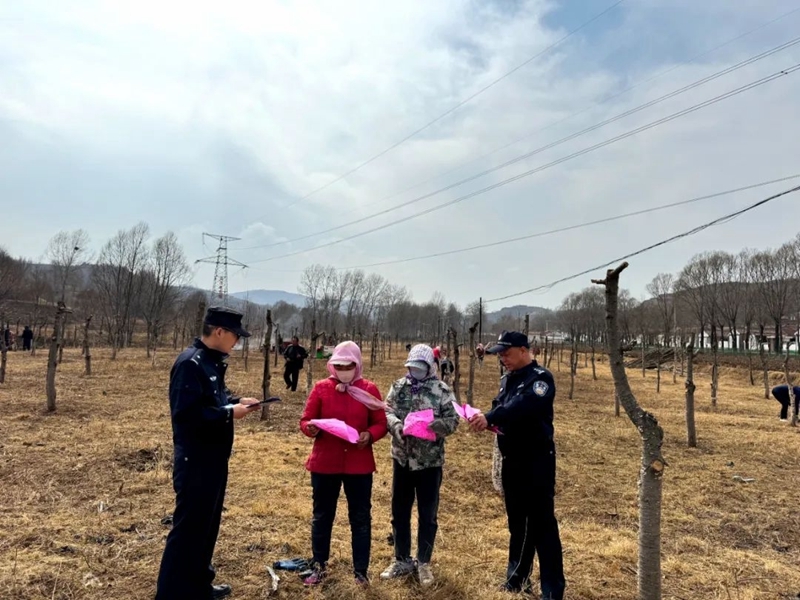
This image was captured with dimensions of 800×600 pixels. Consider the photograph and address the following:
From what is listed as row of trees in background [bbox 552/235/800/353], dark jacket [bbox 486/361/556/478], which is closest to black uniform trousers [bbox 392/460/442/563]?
dark jacket [bbox 486/361/556/478]

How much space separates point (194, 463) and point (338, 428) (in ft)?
2.88

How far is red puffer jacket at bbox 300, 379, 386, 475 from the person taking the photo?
10.9 ft

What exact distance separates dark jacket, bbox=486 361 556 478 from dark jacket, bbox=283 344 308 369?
11404 millimetres

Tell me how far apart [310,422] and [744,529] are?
200 inches

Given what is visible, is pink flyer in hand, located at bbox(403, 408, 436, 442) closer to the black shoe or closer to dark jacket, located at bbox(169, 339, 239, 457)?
dark jacket, located at bbox(169, 339, 239, 457)

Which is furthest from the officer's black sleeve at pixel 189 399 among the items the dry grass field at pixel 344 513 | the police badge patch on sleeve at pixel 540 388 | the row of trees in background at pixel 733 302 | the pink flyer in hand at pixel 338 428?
the row of trees in background at pixel 733 302

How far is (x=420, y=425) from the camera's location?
3303 mm

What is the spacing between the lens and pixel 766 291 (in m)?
43.7

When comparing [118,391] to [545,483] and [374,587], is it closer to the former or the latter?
[374,587]

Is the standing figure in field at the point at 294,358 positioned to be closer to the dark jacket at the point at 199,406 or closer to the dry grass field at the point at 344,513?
the dry grass field at the point at 344,513

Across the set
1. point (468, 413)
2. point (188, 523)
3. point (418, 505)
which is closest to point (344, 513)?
point (418, 505)

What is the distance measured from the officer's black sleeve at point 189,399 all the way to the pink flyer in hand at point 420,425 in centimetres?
118

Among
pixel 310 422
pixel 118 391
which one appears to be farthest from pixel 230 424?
pixel 118 391

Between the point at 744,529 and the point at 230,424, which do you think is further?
the point at 744,529
